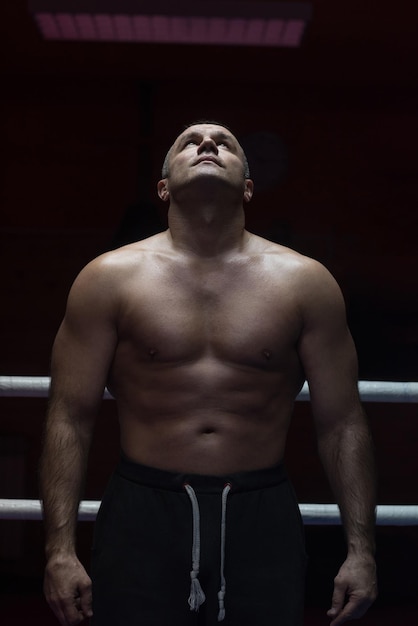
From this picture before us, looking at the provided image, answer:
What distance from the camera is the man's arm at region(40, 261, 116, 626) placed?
1.77 m

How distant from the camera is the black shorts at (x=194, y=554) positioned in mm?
1708

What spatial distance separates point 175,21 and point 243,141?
1.02 metres

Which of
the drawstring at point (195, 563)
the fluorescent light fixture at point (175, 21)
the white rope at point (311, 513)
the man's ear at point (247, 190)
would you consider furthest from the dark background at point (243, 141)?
the drawstring at point (195, 563)

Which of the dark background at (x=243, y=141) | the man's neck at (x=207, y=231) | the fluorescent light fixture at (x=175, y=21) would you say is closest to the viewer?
the man's neck at (x=207, y=231)

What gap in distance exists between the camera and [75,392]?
5.91ft

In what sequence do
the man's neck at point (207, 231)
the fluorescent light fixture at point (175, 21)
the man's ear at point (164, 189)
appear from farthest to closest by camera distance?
the fluorescent light fixture at point (175, 21), the man's ear at point (164, 189), the man's neck at point (207, 231)

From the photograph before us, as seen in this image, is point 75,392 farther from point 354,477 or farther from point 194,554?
point 354,477

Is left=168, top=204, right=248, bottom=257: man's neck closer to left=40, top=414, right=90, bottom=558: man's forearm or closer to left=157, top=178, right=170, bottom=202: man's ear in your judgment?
left=157, top=178, right=170, bottom=202: man's ear

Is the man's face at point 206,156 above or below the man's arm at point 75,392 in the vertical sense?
above

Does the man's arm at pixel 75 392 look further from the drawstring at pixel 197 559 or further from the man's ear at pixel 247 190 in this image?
the man's ear at pixel 247 190

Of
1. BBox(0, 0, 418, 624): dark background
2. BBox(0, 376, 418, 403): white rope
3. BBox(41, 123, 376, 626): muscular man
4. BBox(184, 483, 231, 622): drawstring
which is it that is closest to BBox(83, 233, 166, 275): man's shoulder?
BBox(41, 123, 376, 626): muscular man

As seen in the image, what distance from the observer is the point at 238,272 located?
1.89 m

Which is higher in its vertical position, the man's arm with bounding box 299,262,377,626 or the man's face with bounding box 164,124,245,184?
the man's face with bounding box 164,124,245,184

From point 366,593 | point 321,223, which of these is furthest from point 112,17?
point 366,593
